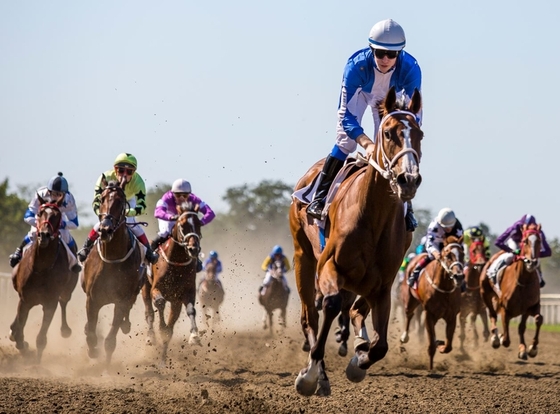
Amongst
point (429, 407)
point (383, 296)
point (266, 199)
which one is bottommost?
point (429, 407)

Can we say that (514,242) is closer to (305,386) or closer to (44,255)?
(44,255)

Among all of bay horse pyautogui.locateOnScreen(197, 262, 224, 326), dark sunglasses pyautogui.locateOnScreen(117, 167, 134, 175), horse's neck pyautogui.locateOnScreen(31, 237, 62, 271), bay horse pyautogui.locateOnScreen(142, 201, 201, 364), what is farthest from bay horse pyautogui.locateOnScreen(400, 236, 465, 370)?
bay horse pyautogui.locateOnScreen(197, 262, 224, 326)

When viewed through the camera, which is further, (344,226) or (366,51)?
(366,51)

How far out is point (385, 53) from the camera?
28.7ft

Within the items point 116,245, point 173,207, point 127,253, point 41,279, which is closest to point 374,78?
point 116,245

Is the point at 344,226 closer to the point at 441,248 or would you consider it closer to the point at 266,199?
the point at 441,248

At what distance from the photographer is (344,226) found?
844 cm

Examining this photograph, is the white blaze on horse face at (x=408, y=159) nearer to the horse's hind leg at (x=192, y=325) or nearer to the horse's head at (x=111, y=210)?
the horse's head at (x=111, y=210)

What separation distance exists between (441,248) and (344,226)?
9.76m

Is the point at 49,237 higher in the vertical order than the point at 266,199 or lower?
lower

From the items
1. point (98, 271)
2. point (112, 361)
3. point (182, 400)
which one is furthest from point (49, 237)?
point (182, 400)

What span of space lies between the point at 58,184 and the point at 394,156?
27.3 ft

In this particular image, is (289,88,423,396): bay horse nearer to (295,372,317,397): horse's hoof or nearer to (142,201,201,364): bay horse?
(295,372,317,397): horse's hoof

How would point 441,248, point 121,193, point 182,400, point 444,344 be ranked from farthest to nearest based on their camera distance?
point 441,248, point 444,344, point 121,193, point 182,400
